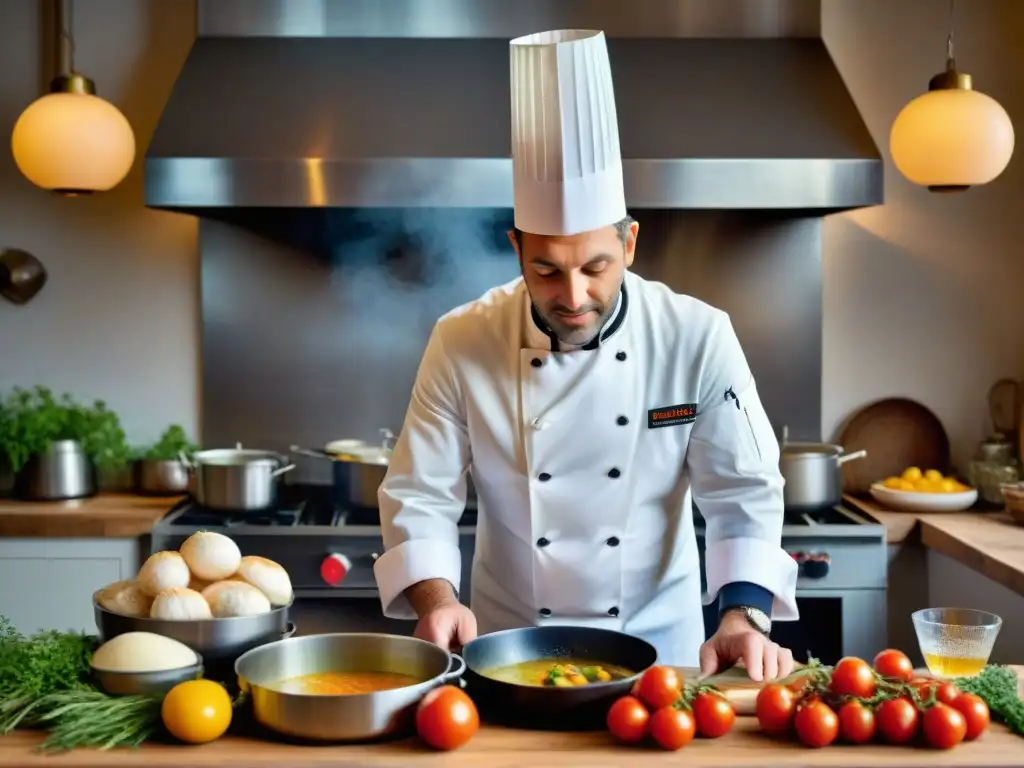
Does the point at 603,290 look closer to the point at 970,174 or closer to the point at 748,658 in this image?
the point at 748,658

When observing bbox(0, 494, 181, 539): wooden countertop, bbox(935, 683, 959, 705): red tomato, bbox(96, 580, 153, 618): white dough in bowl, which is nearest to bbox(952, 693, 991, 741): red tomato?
bbox(935, 683, 959, 705): red tomato

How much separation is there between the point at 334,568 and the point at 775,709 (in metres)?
1.76

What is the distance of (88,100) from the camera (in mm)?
3387

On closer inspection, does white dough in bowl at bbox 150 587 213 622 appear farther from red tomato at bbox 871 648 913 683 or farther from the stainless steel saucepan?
the stainless steel saucepan

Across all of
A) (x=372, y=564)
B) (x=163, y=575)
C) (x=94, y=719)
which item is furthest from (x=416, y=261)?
(x=94, y=719)

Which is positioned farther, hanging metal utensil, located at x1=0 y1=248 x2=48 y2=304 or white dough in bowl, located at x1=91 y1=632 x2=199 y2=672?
hanging metal utensil, located at x1=0 y1=248 x2=48 y2=304

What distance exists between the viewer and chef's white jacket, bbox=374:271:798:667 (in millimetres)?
2281

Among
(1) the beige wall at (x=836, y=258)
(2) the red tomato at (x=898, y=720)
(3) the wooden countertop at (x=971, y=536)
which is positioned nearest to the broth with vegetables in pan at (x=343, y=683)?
(2) the red tomato at (x=898, y=720)

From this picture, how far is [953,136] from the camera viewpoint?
10.3ft

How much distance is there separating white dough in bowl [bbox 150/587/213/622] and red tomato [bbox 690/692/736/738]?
697 mm

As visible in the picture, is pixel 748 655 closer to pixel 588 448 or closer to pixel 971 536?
pixel 588 448

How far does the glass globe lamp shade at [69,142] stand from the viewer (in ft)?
10.9

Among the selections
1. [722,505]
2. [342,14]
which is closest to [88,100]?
[342,14]

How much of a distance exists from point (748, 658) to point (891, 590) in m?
1.81
